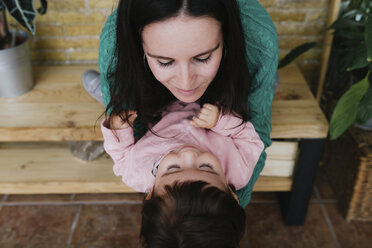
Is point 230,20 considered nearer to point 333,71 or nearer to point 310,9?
point 310,9

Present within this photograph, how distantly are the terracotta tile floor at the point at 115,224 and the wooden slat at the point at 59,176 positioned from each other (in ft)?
0.71

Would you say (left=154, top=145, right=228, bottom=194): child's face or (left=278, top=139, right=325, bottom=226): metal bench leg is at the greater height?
(left=154, top=145, right=228, bottom=194): child's face

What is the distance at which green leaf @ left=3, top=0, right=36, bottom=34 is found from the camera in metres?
1.26

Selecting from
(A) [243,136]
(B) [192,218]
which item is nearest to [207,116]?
(A) [243,136]

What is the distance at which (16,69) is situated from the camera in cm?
142

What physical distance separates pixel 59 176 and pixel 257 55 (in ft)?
3.14

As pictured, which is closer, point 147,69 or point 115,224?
point 147,69

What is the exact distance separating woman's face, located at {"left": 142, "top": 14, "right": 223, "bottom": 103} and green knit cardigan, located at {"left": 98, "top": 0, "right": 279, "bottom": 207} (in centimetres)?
19

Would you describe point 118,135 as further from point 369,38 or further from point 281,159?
point 369,38

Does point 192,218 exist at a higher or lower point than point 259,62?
lower

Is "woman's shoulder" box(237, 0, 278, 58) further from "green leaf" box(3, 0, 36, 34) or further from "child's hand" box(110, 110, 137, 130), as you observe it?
"green leaf" box(3, 0, 36, 34)

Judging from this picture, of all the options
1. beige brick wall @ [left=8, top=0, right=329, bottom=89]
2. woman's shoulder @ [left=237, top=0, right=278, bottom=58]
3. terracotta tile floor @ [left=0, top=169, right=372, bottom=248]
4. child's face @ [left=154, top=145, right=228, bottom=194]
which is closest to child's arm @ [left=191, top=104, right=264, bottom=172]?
child's face @ [left=154, top=145, right=228, bottom=194]

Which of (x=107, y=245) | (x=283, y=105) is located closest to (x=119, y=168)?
(x=107, y=245)

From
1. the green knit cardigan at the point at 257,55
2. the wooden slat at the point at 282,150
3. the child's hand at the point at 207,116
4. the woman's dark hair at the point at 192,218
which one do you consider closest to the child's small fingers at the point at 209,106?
the child's hand at the point at 207,116
